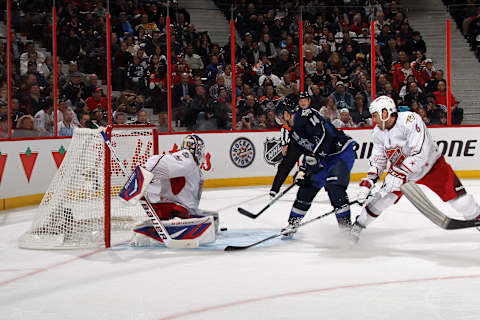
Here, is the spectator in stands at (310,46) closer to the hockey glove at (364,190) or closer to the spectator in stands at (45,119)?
the spectator in stands at (45,119)

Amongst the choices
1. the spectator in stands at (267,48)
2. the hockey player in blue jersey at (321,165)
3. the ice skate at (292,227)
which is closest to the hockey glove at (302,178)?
the hockey player in blue jersey at (321,165)

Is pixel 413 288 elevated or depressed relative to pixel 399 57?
depressed

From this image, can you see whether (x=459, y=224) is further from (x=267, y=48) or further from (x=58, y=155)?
(x=267, y=48)

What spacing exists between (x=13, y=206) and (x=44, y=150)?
68 centimetres

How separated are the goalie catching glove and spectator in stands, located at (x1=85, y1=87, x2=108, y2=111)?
11.6ft

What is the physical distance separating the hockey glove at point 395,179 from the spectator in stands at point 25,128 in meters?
4.04

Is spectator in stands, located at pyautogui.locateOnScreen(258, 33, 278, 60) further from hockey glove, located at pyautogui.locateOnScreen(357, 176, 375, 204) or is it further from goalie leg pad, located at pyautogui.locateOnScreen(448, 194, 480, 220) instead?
goalie leg pad, located at pyautogui.locateOnScreen(448, 194, 480, 220)

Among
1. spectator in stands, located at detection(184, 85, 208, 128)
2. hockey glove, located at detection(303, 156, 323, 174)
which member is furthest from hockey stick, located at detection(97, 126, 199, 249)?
spectator in stands, located at detection(184, 85, 208, 128)

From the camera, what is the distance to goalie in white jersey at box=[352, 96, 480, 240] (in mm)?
4020

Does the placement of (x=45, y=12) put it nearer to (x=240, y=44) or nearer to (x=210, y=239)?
(x=240, y=44)

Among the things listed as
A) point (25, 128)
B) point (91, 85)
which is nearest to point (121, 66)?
point (91, 85)

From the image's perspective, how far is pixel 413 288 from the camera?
3150 mm

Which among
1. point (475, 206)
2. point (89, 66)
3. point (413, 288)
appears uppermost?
point (89, 66)

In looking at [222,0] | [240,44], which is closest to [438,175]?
[240,44]
